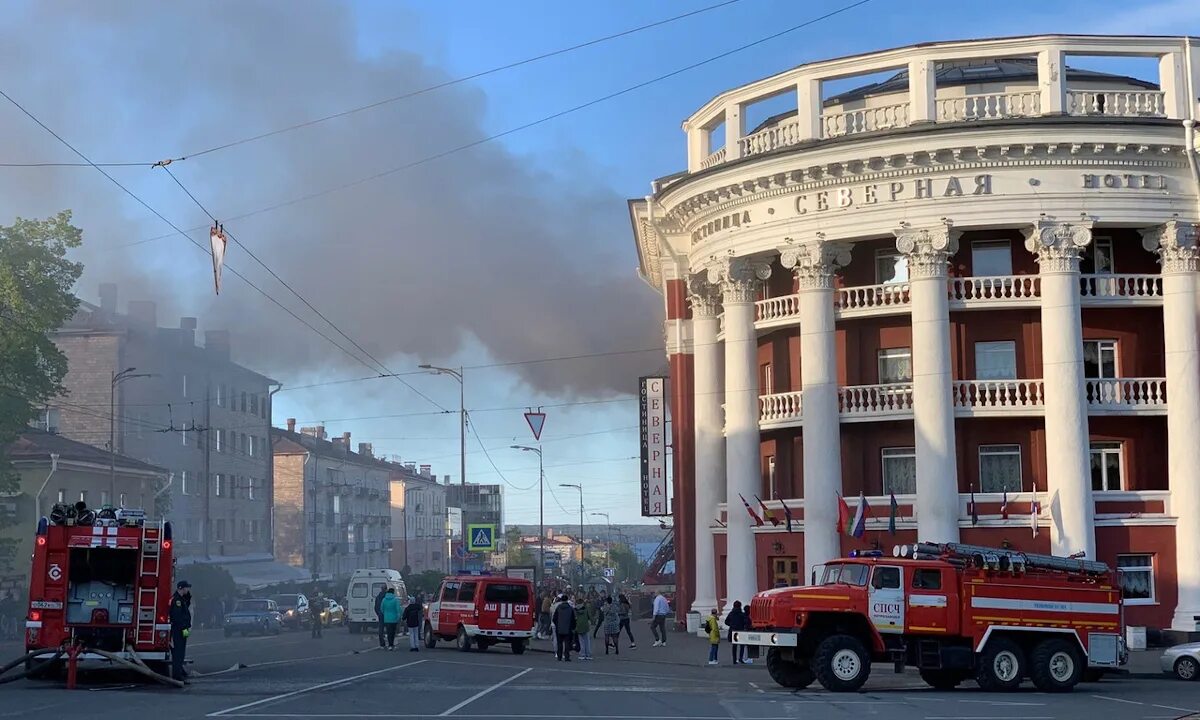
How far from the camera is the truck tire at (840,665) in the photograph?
25328 mm

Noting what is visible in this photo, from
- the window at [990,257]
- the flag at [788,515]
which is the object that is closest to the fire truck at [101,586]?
the flag at [788,515]

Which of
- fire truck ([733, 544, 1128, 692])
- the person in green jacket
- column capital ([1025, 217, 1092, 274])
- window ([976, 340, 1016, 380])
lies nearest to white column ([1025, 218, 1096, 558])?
column capital ([1025, 217, 1092, 274])

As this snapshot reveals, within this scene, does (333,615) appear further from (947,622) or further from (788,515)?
(947,622)

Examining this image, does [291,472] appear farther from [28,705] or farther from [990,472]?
[28,705]

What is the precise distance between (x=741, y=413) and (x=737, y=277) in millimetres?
3842

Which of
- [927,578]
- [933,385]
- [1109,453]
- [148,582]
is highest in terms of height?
[933,385]

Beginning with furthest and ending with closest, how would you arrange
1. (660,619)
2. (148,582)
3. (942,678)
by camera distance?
(660,619)
(942,678)
(148,582)

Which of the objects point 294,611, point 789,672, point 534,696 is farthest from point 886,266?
point 294,611

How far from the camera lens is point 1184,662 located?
28.8 meters

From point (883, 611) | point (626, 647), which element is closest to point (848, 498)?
point (626, 647)

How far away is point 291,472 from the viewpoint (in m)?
111

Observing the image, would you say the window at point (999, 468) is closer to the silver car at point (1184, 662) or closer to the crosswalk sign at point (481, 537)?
the silver car at point (1184, 662)

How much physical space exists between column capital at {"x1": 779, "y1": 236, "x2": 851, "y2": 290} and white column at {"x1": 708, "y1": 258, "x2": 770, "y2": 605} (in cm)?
225

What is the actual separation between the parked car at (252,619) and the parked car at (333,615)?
12598mm
